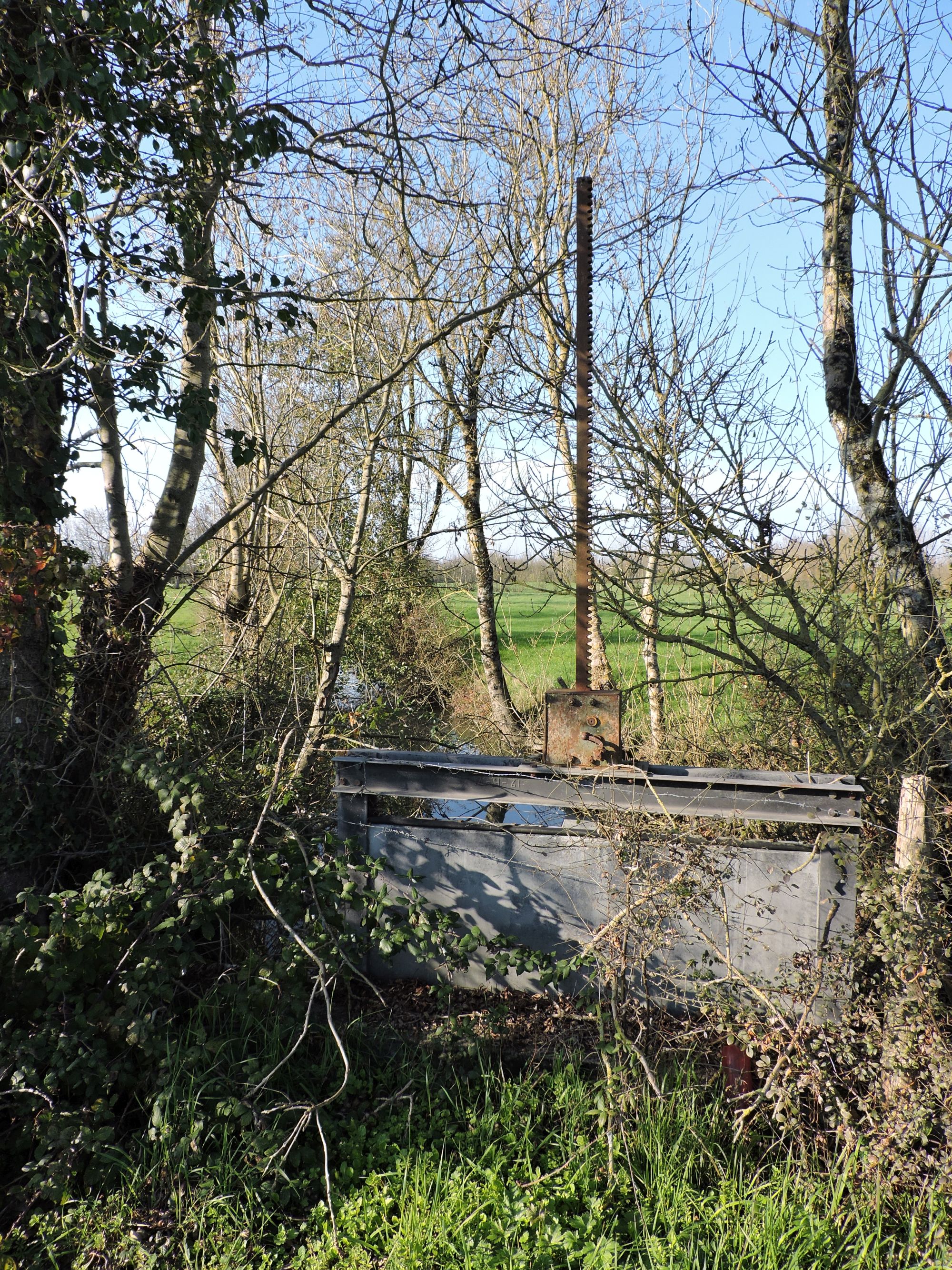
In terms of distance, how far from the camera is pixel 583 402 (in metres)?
3.99

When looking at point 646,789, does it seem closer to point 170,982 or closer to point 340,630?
point 170,982

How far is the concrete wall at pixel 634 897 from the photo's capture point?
3742 mm

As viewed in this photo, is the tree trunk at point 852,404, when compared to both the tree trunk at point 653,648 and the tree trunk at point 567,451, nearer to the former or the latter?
the tree trunk at point 653,648

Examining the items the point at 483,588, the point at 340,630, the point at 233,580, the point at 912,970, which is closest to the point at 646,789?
the point at 912,970

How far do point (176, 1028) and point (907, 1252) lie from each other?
2.97 metres

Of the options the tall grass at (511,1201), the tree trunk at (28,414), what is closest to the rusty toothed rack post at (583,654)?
the tall grass at (511,1201)

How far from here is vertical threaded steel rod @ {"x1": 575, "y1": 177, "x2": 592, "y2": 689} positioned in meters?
3.98

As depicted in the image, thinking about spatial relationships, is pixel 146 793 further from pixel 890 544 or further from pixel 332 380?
pixel 332 380

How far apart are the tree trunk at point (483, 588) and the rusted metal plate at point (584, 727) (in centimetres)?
588

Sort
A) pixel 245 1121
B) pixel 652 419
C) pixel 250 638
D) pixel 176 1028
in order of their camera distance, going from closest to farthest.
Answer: pixel 245 1121
pixel 176 1028
pixel 652 419
pixel 250 638

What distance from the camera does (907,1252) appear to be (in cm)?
270

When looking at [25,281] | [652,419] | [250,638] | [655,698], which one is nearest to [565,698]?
[652,419]

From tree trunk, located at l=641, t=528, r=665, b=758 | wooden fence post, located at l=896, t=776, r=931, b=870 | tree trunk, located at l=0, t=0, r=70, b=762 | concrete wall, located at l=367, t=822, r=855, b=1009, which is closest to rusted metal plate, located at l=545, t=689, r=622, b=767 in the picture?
concrete wall, located at l=367, t=822, r=855, b=1009

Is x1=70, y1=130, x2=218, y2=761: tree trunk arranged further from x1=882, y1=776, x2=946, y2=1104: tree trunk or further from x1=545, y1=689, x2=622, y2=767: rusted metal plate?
x1=882, y1=776, x2=946, y2=1104: tree trunk
